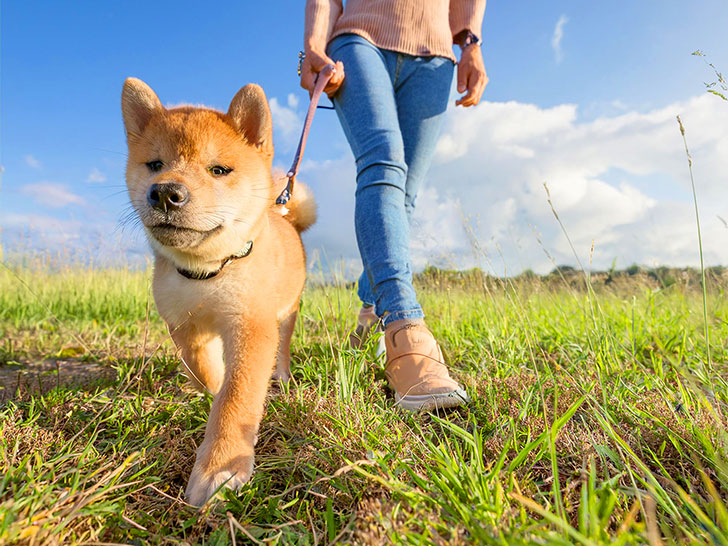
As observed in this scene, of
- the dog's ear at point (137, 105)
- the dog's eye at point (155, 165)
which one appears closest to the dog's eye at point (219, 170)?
the dog's eye at point (155, 165)

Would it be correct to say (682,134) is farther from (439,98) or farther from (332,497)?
(332,497)

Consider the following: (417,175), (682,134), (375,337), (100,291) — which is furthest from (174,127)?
(100,291)

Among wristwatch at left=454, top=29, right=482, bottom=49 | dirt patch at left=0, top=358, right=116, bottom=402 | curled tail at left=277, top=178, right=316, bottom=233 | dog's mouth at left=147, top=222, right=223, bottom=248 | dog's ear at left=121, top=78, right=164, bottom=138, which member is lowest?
dirt patch at left=0, top=358, right=116, bottom=402

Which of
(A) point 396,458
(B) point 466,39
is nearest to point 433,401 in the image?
(A) point 396,458

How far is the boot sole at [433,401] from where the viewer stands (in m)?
Answer: 1.81

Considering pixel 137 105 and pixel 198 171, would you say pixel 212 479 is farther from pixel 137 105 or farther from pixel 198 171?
pixel 137 105

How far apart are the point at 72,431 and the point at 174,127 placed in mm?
1262

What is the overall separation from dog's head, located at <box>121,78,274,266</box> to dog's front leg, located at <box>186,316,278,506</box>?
37 cm

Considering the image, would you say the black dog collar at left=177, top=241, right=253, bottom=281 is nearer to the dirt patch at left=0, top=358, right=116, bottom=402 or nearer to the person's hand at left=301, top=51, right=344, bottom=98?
the dirt patch at left=0, top=358, right=116, bottom=402

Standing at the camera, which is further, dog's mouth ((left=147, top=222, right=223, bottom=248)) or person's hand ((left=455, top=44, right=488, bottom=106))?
person's hand ((left=455, top=44, right=488, bottom=106))

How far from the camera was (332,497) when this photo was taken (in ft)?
4.11

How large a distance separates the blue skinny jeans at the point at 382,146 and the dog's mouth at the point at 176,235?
91 centimetres

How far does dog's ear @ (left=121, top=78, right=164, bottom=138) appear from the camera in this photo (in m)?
1.92

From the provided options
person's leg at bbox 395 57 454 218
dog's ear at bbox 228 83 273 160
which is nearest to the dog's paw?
dog's ear at bbox 228 83 273 160
